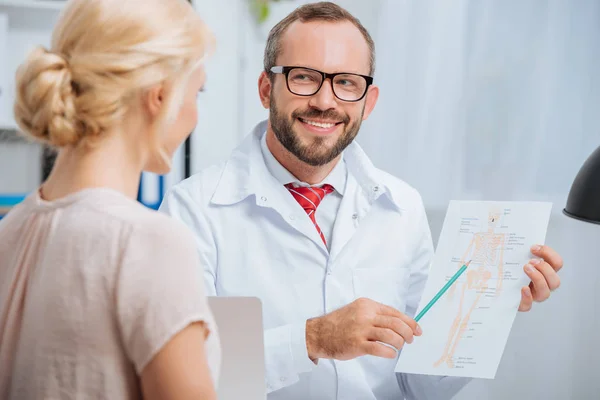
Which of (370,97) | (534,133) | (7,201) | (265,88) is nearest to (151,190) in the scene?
(7,201)

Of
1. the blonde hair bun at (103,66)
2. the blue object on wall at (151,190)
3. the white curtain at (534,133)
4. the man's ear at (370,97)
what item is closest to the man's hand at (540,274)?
the man's ear at (370,97)

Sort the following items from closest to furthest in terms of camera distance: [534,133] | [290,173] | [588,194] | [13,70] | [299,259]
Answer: [588,194] < [299,259] < [290,173] < [534,133] < [13,70]

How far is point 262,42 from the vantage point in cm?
285

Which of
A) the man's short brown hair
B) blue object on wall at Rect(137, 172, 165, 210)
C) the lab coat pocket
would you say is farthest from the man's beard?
blue object on wall at Rect(137, 172, 165, 210)

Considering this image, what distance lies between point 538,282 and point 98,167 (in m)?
0.92

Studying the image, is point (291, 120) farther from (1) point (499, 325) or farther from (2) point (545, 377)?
(2) point (545, 377)

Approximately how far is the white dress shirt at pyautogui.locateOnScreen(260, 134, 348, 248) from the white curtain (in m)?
0.88

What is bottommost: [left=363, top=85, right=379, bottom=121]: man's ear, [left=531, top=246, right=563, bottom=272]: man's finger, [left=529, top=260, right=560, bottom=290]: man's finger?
[left=529, top=260, right=560, bottom=290]: man's finger

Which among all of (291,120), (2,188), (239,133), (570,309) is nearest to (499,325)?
(291,120)

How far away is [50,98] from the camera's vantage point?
0.73m

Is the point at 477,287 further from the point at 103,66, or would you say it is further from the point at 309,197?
the point at 103,66

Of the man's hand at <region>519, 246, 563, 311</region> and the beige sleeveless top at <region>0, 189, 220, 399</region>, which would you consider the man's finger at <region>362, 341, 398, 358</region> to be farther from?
the beige sleeveless top at <region>0, 189, 220, 399</region>

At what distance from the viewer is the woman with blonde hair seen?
27.2 inches

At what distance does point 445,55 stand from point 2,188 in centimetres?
167
